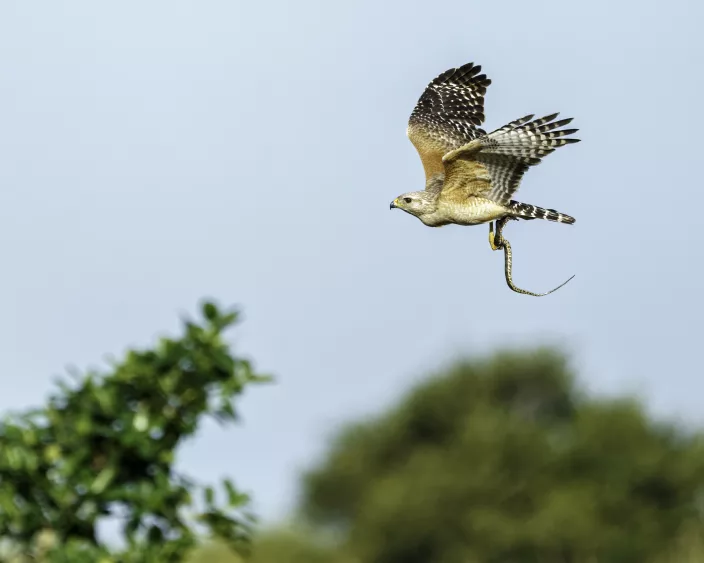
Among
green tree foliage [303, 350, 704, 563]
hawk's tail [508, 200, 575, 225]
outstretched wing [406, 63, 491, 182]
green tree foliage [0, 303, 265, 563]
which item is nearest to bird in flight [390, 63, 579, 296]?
hawk's tail [508, 200, 575, 225]

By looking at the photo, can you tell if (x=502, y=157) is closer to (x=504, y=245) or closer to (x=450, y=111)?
(x=504, y=245)

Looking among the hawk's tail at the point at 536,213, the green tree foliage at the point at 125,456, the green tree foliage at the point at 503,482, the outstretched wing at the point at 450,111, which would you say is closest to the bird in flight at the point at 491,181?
the hawk's tail at the point at 536,213

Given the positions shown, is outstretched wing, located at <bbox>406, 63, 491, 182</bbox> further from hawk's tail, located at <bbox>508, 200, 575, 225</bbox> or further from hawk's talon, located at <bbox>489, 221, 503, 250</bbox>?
hawk's talon, located at <bbox>489, 221, 503, 250</bbox>

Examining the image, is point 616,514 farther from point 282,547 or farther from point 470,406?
point 282,547

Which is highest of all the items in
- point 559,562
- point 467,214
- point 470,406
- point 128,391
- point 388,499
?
point 470,406

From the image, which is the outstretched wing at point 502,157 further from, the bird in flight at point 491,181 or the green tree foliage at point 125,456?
the green tree foliage at point 125,456

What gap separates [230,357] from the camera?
5.66 meters

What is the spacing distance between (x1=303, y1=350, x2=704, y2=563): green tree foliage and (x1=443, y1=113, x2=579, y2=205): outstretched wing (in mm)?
36200

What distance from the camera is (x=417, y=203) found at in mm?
10086

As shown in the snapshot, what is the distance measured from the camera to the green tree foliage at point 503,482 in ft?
151

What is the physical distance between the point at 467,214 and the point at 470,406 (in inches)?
1768

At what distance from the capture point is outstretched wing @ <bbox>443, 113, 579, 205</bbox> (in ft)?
31.0

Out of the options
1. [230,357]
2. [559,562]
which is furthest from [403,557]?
[230,357]

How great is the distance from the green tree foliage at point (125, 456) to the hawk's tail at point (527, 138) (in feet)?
13.4
